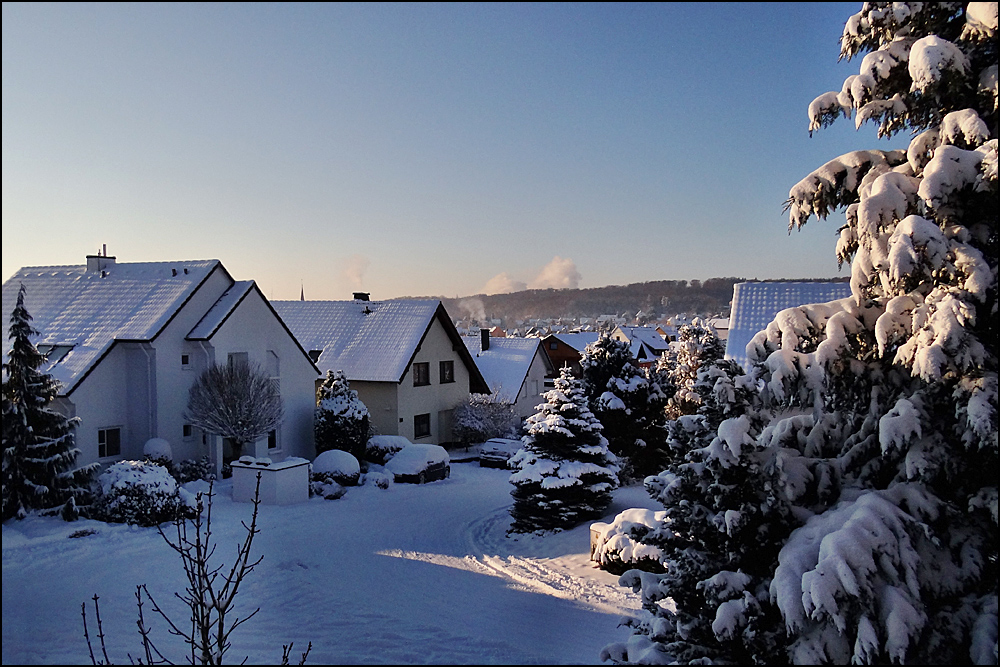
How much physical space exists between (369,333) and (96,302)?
11.5 metres

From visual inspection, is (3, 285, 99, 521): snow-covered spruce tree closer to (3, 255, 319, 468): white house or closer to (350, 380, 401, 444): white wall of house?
(3, 255, 319, 468): white house

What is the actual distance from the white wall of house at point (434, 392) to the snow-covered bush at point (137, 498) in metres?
13.7

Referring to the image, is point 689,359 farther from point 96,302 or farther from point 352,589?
point 96,302

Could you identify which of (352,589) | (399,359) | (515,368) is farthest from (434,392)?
(352,589)

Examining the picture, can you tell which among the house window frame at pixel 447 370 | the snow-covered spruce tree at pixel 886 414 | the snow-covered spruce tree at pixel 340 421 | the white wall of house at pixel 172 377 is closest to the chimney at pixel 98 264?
the white wall of house at pixel 172 377

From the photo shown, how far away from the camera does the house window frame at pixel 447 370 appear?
3238 cm

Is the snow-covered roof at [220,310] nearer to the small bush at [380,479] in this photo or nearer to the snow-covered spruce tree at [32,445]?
the snow-covered spruce tree at [32,445]

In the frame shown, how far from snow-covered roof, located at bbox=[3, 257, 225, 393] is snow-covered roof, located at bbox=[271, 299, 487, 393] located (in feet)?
27.0

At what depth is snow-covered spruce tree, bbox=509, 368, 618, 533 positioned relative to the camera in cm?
1681

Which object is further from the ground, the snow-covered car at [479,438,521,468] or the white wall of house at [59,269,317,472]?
the white wall of house at [59,269,317,472]

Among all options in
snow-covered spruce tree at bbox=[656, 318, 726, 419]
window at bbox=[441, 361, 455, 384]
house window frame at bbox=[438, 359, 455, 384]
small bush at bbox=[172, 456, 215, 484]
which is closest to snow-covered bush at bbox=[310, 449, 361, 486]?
small bush at bbox=[172, 456, 215, 484]

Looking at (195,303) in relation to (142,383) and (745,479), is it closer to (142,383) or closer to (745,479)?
(142,383)

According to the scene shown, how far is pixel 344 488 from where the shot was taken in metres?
21.2

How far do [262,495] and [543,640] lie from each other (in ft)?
36.8
